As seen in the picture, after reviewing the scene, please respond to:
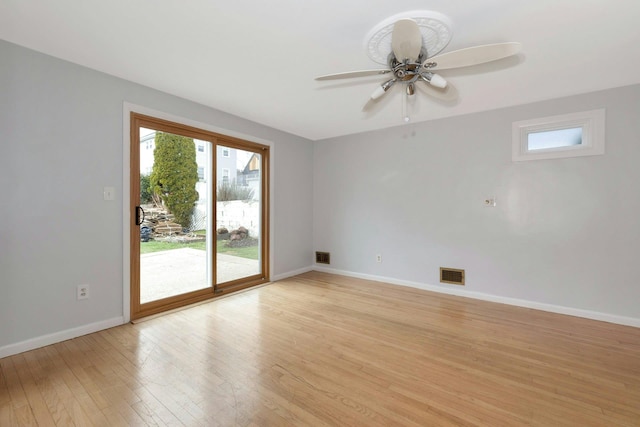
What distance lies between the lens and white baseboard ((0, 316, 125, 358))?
2113 mm

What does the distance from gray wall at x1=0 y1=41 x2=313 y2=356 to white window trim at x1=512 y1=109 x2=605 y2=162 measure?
430cm

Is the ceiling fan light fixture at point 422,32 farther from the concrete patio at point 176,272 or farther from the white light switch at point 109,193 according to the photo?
the concrete patio at point 176,272

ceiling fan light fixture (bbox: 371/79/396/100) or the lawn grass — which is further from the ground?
ceiling fan light fixture (bbox: 371/79/396/100)

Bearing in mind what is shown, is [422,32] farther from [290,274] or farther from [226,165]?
[290,274]

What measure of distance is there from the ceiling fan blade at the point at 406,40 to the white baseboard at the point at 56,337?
3441 millimetres

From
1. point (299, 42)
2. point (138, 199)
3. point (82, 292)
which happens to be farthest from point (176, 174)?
point (299, 42)

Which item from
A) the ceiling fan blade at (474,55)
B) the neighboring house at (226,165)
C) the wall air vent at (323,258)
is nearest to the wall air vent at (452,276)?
the wall air vent at (323,258)

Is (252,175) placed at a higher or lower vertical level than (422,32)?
lower

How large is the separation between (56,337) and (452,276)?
4.40m

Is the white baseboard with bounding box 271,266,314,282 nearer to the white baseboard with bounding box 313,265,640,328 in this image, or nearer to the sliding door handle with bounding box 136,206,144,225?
the white baseboard with bounding box 313,265,640,328

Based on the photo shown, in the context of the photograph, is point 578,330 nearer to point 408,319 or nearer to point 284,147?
point 408,319

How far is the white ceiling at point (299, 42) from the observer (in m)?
1.72

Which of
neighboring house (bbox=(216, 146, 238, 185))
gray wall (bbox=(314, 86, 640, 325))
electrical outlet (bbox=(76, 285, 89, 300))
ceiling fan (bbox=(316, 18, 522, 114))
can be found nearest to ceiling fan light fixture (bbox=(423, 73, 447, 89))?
ceiling fan (bbox=(316, 18, 522, 114))

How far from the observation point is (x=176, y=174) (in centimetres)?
324
